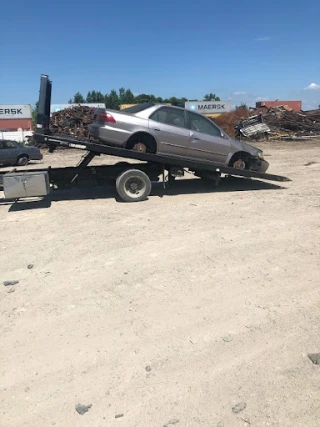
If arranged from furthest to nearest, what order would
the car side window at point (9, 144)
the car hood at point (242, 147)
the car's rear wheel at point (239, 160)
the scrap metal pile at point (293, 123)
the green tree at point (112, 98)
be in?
the green tree at point (112, 98)
the scrap metal pile at point (293, 123)
the car side window at point (9, 144)
the car's rear wheel at point (239, 160)
the car hood at point (242, 147)

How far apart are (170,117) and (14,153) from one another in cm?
1051

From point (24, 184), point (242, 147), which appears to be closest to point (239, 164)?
point (242, 147)

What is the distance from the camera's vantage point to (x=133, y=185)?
9.02m

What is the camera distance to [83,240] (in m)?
6.28

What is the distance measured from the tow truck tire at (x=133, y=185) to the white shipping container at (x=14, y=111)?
80.8 ft

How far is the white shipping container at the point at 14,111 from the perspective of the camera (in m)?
30.0

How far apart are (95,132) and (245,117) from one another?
22.8 m

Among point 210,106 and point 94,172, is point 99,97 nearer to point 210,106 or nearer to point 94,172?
point 210,106

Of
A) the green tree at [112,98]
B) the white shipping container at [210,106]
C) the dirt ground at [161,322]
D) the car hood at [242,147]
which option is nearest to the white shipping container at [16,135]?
the white shipping container at [210,106]

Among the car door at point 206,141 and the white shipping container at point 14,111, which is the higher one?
the white shipping container at point 14,111

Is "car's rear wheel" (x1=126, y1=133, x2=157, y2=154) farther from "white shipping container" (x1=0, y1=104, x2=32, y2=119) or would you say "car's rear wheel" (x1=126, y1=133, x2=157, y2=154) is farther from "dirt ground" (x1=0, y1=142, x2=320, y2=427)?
"white shipping container" (x1=0, y1=104, x2=32, y2=119)

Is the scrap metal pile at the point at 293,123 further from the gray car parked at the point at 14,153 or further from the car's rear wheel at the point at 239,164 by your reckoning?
the car's rear wheel at the point at 239,164

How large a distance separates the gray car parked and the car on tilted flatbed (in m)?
9.34

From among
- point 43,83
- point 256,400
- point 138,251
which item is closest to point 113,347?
point 256,400
